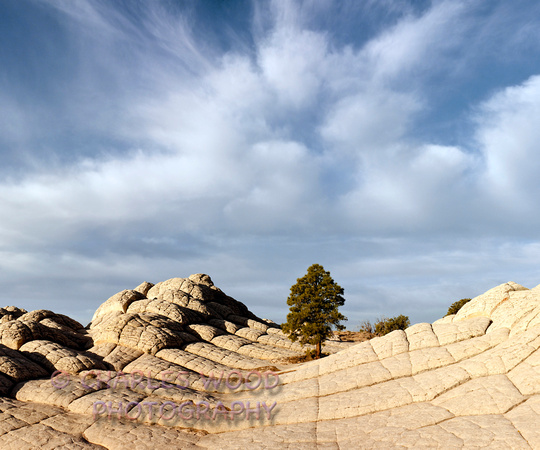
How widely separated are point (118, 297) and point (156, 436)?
27488mm

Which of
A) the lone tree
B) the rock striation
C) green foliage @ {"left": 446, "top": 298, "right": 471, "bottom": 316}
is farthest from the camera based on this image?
green foliage @ {"left": 446, "top": 298, "right": 471, "bottom": 316}

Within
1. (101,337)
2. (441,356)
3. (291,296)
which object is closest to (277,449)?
(441,356)

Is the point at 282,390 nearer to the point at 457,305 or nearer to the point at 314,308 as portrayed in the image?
the point at 314,308

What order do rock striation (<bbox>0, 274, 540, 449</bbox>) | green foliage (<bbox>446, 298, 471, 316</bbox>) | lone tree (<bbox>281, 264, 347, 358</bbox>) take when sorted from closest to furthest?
rock striation (<bbox>0, 274, 540, 449</bbox>) < lone tree (<bbox>281, 264, 347, 358</bbox>) < green foliage (<bbox>446, 298, 471, 316</bbox>)

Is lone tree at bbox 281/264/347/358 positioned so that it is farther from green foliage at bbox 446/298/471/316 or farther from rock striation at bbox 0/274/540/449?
green foliage at bbox 446/298/471/316

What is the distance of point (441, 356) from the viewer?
21.3 meters

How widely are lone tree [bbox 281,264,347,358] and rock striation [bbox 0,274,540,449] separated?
20.7 ft

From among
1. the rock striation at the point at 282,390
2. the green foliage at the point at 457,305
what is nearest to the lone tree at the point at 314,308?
the rock striation at the point at 282,390

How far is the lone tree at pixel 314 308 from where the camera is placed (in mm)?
36812

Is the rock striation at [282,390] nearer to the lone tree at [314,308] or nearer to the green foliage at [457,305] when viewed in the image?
the lone tree at [314,308]

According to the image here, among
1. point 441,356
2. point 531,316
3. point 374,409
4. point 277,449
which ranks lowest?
point 277,449

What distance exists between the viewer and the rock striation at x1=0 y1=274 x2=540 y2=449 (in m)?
16.2

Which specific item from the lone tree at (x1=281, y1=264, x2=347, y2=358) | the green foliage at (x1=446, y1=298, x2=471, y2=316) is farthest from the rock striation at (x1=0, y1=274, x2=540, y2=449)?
the green foliage at (x1=446, y1=298, x2=471, y2=316)

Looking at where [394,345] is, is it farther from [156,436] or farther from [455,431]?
[156,436]
